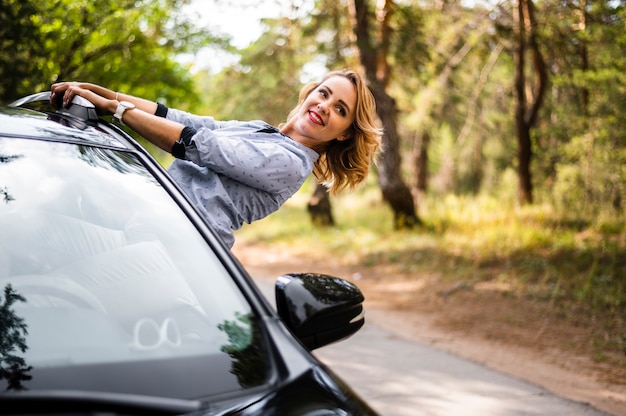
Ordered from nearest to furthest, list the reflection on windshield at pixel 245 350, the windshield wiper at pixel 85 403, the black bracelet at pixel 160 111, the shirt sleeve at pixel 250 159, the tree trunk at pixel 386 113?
1. the windshield wiper at pixel 85 403
2. the reflection on windshield at pixel 245 350
3. the shirt sleeve at pixel 250 159
4. the black bracelet at pixel 160 111
5. the tree trunk at pixel 386 113

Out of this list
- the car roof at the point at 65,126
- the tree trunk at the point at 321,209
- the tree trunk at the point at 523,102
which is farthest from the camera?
the tree trunk at the point at 321,209

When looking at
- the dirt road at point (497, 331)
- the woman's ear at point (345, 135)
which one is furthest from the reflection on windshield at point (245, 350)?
the dirt road at point (497, 331)

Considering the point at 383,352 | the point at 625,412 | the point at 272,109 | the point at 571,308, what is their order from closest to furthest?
the point at 625,412, the point at 383,352, the point at 571,308, the point at 272,109

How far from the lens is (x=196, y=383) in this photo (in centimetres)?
145

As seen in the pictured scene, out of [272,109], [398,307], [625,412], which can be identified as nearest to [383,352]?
A: [625,412]

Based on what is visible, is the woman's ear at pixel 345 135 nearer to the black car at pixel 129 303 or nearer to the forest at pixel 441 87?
the black car at pixel 129 303

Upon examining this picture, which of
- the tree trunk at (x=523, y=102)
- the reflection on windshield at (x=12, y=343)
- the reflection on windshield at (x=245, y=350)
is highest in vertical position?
the tree trunk at (x=523, y=102)

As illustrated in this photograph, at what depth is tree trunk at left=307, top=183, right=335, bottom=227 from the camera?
1621 cm

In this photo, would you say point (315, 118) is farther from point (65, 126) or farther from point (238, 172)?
point (65, 126)

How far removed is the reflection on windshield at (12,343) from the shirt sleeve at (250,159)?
114 centimetres

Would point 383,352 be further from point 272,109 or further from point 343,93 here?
point 272,109

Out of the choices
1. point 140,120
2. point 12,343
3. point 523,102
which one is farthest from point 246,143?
point 523,102

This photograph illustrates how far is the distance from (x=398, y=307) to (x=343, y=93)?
541 centimetres

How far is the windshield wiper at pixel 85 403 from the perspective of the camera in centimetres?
123
